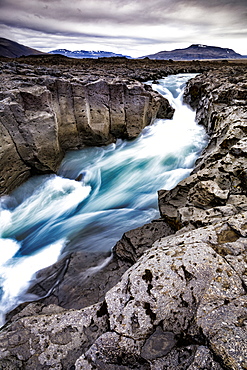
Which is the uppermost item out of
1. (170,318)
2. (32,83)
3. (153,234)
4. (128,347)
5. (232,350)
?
(32,83)

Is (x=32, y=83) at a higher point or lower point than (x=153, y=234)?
higher

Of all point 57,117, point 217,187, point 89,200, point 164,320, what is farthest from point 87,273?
point 57,117

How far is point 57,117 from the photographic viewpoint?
956 centimetres

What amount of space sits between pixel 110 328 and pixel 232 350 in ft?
4.34

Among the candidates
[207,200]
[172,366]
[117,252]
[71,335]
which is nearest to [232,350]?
[172,366]

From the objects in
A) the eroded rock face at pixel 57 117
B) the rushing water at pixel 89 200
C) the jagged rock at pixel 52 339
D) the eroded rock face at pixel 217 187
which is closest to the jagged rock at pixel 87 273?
the rushing water at pixel 89 200

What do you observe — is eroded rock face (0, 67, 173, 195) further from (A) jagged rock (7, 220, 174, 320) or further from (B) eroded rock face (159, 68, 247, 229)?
(B) eroded rock face (159, 68, 247, 229)

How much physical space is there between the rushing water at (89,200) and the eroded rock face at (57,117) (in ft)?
2.23

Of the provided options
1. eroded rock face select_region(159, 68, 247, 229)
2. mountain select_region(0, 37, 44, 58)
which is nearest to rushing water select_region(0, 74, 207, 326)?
eroded rock face select_region(159, 68, 247, 229)

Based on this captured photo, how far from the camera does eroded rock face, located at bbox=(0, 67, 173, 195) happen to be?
803 centimetres

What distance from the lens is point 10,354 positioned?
8.75ft

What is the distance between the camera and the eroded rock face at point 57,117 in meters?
8.03

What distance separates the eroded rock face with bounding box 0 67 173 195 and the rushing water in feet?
2.23

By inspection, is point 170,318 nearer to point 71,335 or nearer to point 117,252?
point 71,335
